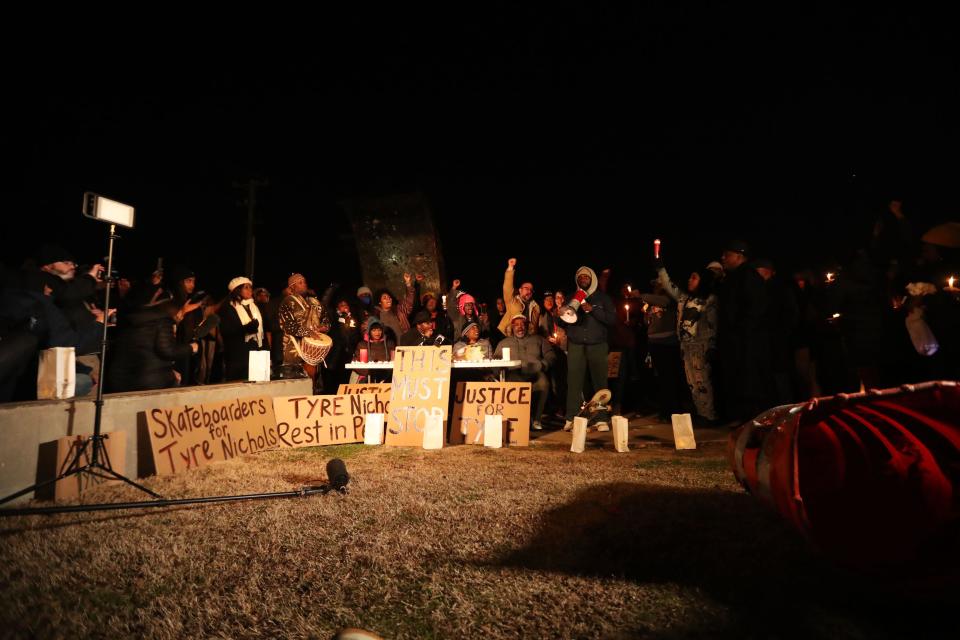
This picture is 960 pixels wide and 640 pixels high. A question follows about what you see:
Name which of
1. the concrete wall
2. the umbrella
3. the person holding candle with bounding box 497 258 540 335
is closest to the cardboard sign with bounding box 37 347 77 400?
the concrete wall

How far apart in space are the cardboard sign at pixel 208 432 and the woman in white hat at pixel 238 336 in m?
1.71

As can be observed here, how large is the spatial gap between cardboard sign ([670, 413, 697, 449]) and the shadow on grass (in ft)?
6.39

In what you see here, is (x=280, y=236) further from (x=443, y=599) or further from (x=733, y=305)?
(x=443, y=599)

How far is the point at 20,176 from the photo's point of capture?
494 inches

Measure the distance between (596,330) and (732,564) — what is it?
4.96 m

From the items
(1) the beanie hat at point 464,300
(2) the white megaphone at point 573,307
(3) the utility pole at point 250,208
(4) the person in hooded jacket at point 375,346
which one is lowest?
(4) the person in hooded jacket at point 375,346

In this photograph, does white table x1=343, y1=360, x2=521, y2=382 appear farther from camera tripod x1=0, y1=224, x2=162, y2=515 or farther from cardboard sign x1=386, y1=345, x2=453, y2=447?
camera tripod x1=0, y1=224, x2=162, y2=515

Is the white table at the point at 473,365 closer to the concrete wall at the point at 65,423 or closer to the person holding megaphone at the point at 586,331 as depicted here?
the person holding megaphone at the point at 586,331

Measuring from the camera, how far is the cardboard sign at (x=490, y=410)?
6.37m

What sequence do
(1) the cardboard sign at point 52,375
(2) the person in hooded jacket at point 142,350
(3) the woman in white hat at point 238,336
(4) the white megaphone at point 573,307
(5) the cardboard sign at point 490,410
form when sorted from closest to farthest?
(1) the cardboard sign at point 52,375
(2) the person in hooded jacket at point 142,350
(5) the cardboard sign at point 490,410
(4) the white megaphone at point 573,307
(3) the woman in white hat at point 238,336

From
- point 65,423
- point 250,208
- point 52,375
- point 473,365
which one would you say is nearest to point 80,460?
point 65,423

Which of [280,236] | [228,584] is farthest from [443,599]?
[280,236]

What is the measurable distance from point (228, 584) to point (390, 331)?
6.51 metres

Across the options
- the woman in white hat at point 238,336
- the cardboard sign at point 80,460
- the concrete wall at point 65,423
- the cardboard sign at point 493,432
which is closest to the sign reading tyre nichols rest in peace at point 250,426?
the concrete wall at point 65,423
